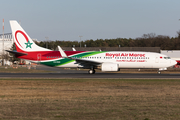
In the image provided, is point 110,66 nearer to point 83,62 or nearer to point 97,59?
point 97,59

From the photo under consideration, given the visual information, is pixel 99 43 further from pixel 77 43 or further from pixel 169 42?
pixel 169 42

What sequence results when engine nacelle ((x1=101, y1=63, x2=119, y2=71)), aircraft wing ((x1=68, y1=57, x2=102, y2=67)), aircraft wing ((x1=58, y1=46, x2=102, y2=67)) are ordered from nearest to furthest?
engine nacelle ((x1=101, y1=63, x2=119, y2=71))
aircraft wing ((x1=58, y1=46, x2=102, y2=67))
aircraft wing ((x1=68, y1=57, x2=102, y2=67))

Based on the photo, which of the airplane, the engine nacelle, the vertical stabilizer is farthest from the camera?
the vertical stabilizer

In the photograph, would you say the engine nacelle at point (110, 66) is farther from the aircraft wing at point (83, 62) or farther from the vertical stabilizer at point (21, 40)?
the vertical stabilizer at point (21, 40)

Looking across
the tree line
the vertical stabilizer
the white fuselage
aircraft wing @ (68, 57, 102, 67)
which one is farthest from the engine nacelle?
the tree line

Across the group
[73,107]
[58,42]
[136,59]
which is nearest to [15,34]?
[136,59]

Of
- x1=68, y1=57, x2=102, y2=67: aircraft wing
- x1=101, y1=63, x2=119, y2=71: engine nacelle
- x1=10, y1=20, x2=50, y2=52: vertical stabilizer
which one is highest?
x1=10, y1=20, x2=50, y2=52: vertical stabilizer

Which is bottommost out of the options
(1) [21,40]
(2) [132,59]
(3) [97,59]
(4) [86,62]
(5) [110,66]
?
(5) [110,66]

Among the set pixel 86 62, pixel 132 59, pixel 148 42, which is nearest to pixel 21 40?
pixel 86 62

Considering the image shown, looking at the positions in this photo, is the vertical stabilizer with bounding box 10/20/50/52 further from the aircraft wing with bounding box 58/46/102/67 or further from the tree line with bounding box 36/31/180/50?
the tree line with bounding box 36/31/180/50

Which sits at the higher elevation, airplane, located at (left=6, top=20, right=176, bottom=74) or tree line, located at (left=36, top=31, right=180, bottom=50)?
tree line, located at (left=36, top=31, right=180, bottom=50)

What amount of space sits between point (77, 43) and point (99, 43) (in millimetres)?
14277

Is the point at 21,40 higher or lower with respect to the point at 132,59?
higher

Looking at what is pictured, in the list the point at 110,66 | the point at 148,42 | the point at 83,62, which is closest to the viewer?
the point at 110,66
